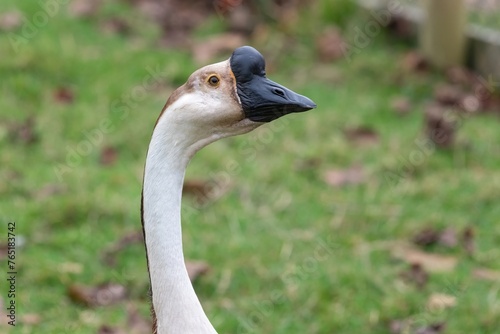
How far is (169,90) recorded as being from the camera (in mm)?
5633

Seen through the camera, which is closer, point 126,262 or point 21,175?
point 126,262

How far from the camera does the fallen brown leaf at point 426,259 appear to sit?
3889 mm

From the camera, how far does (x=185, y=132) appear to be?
7.18ft

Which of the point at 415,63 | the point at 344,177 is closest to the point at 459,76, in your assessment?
the point at 415,63

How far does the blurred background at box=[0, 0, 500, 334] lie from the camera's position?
3.65 meters

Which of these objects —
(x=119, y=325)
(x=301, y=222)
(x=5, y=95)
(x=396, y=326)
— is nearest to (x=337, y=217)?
(x=301, y=222)

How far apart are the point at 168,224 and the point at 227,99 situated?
1.07 ft

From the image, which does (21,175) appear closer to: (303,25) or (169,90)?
(169,90)

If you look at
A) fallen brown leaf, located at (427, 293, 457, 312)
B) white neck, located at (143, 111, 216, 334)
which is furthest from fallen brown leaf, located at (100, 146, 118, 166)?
white neck, located at (143, 111, 216, 334)

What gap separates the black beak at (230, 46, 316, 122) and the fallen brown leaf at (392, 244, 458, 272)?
190cm

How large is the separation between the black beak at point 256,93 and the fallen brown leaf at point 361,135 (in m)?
2.97

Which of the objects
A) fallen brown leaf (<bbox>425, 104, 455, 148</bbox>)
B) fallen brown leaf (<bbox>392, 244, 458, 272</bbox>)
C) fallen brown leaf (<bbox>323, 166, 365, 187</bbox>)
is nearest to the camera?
fallen brown leaf (<bbox>392, 244, 458, 272</bbox>)

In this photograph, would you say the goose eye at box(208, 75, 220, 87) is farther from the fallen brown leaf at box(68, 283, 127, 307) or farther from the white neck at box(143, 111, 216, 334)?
the fallen brown leaf at box(68, 283, 127, 307)

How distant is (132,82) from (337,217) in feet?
6.02
